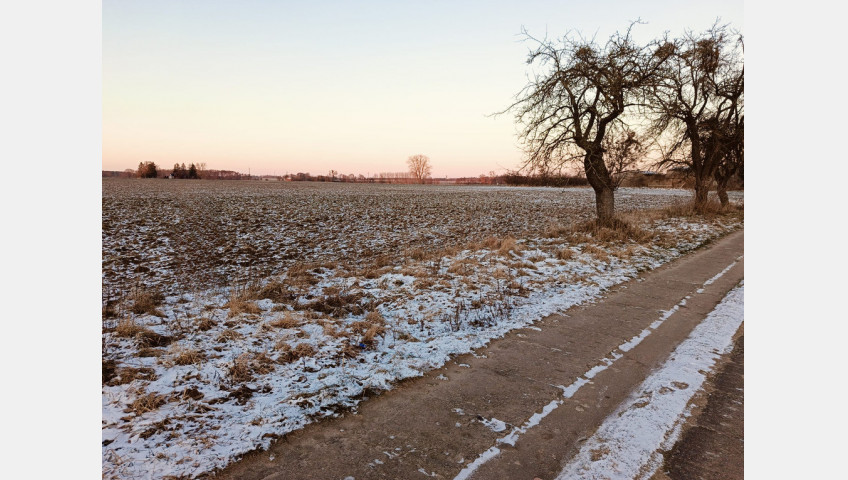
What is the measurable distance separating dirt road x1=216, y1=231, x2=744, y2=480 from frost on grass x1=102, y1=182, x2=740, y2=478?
0.90 feet

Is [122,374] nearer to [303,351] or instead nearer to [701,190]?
[303,351]

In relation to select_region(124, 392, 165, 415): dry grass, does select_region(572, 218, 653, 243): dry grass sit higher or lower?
higher

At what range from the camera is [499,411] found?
3811 millimetres

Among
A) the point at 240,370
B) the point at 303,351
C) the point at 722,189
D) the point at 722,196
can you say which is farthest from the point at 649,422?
the point at 722,189

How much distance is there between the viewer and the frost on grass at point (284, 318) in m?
3.53

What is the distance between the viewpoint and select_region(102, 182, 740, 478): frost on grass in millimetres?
3525

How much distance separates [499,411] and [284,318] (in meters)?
3.39

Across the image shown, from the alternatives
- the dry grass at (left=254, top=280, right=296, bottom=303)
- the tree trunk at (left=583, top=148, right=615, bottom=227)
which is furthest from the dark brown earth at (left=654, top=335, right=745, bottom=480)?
the tree trunk at (left=583, top=148, right=615, bottom=227)

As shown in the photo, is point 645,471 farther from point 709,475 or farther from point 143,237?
point 143,237

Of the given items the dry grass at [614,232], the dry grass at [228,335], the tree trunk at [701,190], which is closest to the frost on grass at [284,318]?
the dry grass at [228,335]

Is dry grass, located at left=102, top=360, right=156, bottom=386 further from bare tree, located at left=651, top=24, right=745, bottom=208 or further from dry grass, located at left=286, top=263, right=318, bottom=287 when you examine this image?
bare tree, located at left=651, top=24, right=745, bottom=208

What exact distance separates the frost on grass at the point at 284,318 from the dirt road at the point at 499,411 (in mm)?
273

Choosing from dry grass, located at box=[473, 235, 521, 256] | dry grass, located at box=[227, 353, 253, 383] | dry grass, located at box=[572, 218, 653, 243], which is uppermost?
dry grass, located at box=[572, 218, 653, 243]

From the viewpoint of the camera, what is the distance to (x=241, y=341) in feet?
16.9
